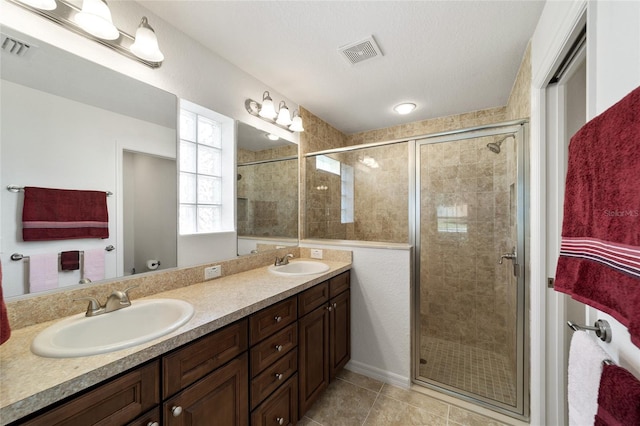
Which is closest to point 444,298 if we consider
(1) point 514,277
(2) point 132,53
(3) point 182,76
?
(1) point 514,277

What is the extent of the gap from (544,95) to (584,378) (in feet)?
4.58

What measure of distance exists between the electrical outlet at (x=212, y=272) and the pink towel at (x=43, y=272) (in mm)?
667

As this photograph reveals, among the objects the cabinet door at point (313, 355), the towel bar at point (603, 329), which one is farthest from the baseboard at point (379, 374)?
the towel bar at point (603, 329)

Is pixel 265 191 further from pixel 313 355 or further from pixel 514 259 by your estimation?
pixel 514 259

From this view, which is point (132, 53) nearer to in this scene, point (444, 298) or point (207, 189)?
point (207, 189)

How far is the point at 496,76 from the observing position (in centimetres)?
191

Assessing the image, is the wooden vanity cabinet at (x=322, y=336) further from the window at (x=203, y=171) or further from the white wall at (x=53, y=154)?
the white wall at (x=53, y=154)

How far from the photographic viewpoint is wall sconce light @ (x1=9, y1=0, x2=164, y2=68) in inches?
39.6

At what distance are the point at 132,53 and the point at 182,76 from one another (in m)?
0.28

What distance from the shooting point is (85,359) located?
0.72 meters

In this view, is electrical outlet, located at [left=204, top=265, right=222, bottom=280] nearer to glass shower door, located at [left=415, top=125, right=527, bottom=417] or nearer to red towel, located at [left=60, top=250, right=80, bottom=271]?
red towel, located at [left=60, top=250, right=80, bottom=271]

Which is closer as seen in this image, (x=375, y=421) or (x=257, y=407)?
(x=257, y=407)

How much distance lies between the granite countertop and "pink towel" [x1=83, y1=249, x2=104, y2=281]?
22cm

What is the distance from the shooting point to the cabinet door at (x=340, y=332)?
1.82 m
